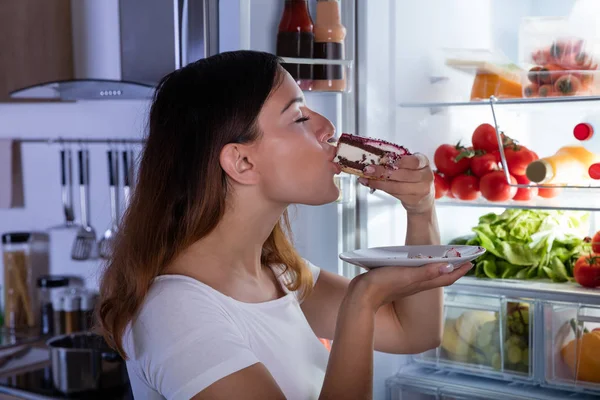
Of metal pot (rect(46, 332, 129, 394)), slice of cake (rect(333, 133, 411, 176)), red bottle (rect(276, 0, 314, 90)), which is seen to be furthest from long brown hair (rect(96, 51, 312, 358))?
metal pot (rect(46, 332, 129, 394))

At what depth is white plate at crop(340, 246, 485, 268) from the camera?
1.11 metres

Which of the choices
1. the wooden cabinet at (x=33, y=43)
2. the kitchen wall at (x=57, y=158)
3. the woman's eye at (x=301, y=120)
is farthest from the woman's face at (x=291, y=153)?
the kitchen wall at (x=57, y=158)

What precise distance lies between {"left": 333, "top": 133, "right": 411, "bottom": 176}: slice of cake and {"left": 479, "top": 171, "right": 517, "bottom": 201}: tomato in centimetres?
61

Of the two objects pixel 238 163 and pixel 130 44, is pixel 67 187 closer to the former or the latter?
pixel 130 44

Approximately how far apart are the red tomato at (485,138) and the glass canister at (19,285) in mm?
1488

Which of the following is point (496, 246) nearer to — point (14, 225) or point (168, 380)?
point (168, 380)

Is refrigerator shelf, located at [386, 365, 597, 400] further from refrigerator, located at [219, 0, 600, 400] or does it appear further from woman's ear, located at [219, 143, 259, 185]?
woman's ear, located at [219, 143, 259, 185]

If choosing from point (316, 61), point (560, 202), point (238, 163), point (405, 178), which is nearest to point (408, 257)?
point (405, 178)

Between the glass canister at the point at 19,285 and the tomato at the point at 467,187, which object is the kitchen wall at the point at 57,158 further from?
the tomato at the point at 467,187

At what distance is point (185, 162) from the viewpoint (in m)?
1.21

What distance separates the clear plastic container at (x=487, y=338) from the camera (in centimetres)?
185

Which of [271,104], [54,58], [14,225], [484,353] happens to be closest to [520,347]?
[484,353]

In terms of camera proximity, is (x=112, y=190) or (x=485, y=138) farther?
(x=112, y=190)

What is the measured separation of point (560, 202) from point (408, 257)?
2.54 ft
